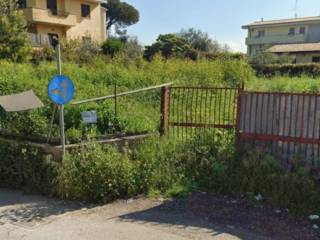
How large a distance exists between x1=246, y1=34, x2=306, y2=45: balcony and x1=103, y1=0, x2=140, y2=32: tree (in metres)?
19.4

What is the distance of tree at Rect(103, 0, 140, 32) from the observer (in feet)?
193

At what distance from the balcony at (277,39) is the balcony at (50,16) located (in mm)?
29486

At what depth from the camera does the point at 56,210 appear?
16.2 ft

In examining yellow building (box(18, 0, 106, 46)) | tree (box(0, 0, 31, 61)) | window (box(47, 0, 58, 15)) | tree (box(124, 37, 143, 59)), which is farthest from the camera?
window (box(47, 0, 58, 15))

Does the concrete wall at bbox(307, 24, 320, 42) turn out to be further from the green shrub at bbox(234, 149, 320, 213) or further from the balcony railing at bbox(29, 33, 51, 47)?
the green shrub at bbox(234, 149, 320, 213)

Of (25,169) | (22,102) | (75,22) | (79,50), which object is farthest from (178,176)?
(75,22)

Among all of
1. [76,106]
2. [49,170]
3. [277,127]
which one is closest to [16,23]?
[76,106]

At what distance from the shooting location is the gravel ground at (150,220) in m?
4.11

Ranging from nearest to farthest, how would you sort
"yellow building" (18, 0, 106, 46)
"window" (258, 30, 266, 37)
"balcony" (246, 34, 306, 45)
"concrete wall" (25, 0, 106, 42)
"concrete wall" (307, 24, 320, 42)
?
"yellow building" (18, 0, 106, 46) < "concrete wall" (25, 0, 106, 42) < "concrete wall" (307, 24, 320, 42) < "balcony" (246, 34, 306, 45) < "window" (258, 30, 266, 37)

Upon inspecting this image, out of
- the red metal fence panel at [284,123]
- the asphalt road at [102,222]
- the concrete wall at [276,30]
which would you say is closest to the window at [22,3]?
the asphalt road at [102,222]

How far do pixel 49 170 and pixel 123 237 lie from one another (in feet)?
6.81

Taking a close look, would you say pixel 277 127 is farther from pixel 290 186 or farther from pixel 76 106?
pixel 76 106

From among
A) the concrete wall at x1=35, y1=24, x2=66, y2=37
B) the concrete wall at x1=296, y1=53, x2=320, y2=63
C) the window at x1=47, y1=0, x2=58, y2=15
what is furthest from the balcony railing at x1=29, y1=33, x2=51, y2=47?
the concrete wall at x1=296, y1=53, x2=320, y2=63

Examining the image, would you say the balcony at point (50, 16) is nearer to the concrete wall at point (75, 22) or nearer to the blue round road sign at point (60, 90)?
the concrete wall at point (75, 22)
